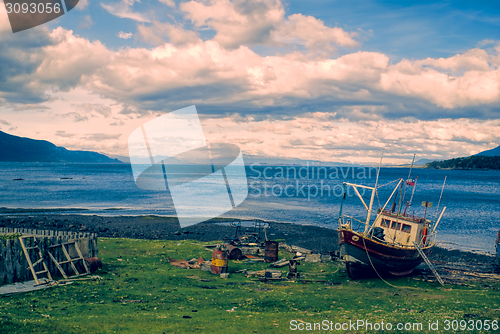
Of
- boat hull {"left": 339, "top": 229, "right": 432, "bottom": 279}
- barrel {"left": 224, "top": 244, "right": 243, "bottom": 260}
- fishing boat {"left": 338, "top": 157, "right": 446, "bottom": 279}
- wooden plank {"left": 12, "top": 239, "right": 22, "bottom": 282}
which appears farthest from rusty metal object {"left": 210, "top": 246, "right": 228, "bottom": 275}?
wooden plank {"left": 12, "top": 239, "right": 22, "bottom": 282}

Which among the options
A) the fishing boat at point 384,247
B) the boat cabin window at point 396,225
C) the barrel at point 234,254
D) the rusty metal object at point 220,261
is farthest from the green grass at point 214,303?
the boat cabin window at point 396,225

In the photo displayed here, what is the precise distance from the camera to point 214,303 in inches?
563

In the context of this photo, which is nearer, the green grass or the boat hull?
the green grass

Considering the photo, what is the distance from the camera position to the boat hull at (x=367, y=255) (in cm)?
2195

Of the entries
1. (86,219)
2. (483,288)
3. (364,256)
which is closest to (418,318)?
(364,256)

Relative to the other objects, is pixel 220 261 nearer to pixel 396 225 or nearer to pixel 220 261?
pixel 220 261

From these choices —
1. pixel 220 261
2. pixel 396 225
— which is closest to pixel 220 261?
pixel 220 261

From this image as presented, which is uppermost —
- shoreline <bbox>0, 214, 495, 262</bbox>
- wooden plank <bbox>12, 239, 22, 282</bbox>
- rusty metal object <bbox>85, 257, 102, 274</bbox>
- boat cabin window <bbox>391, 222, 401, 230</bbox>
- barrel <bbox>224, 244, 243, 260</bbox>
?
wooden plank <bbox>12, 239, 22, 282</bbox>

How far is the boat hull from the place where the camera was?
72.0 ft

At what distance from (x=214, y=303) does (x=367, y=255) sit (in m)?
11.7

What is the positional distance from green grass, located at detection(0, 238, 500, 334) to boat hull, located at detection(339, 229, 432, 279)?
781 millimetres

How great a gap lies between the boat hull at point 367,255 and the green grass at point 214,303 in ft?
2.56

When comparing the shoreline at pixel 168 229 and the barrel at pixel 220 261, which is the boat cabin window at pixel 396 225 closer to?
the shoreline at pixel 168 229

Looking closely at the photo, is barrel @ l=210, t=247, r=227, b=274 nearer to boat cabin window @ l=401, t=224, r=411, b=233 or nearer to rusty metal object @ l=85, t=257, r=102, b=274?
rusty metal object @ l=85, t=257, r=102, b=274
